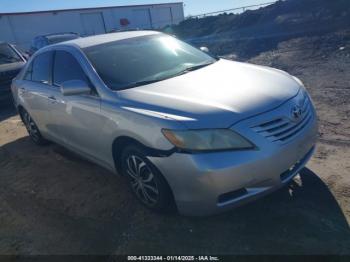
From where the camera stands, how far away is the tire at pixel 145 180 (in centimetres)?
315

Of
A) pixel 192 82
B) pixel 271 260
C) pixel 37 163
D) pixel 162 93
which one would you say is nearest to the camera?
pixel 271 260

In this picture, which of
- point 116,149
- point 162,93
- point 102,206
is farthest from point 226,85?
point 102,206

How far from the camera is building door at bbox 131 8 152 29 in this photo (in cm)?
3806

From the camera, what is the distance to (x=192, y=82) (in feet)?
11.7

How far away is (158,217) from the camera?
3.49 m

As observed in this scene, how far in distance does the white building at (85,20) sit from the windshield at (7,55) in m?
19.8

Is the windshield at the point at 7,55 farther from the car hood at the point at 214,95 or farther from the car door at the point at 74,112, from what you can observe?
the car hood at the point at 214,95

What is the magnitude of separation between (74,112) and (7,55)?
7.22 meters

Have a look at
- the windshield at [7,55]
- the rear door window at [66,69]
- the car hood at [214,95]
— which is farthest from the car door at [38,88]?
the windshield at [7,55]

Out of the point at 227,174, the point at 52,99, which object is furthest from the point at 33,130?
the point at 227,174

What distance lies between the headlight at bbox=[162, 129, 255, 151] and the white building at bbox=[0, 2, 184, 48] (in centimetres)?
2906

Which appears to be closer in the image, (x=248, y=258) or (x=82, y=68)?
(x=248, y=258)

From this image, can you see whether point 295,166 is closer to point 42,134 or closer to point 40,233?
point 40,233

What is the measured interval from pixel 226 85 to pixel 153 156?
3.29 ft
